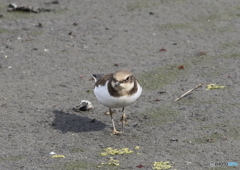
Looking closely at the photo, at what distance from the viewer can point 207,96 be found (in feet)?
25.7

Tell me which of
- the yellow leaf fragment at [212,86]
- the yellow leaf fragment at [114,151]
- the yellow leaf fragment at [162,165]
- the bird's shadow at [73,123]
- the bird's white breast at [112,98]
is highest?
the bird's white breast at [112,98]

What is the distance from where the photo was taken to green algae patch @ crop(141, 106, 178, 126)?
23.2 ft

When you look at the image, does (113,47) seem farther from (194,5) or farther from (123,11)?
(194,5)

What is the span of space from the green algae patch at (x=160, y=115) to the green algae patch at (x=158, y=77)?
0.87 meters

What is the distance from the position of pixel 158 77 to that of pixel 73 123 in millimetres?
2147

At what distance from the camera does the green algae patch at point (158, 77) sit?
8406 millimetres

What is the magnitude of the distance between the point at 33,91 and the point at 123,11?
4314 mm

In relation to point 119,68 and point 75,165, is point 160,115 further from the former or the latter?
point 119,68

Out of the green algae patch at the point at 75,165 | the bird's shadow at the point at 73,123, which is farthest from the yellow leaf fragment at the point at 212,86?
the green algae patch at the point at 75,165

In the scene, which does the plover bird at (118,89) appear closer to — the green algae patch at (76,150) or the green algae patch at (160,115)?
the green algae patch at (160,115)

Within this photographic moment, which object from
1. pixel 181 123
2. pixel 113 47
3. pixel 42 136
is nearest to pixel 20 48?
pixel 113 47

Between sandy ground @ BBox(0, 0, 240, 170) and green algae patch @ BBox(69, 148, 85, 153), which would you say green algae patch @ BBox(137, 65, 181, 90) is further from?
green algae patch @ BBox(69, 148, 85, 153)

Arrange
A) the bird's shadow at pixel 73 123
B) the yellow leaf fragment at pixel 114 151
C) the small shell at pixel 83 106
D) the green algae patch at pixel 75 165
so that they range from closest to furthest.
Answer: the green algae patch at pixel 75 165 < the yellow leaf fragment at pixel 114 151 < the bird's shadow at pixel 73 123 < the small shell at pixel 83 106

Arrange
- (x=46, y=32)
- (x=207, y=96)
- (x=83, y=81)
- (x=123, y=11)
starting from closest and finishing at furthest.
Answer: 1. (x=207, y=96)
2. (x=83, y=81)
3. (x=46, y=32)
4. (x=123, y=11)
